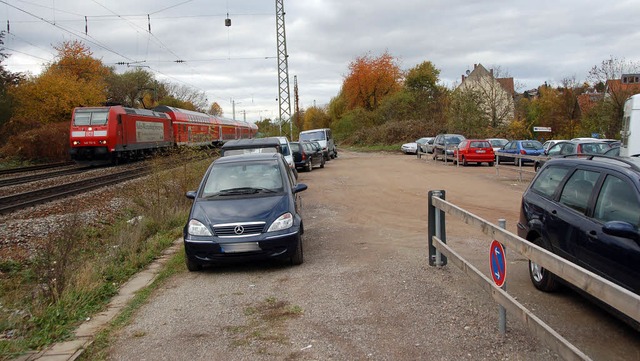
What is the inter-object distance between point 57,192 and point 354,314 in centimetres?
1407

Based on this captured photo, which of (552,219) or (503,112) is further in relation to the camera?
(503,112)

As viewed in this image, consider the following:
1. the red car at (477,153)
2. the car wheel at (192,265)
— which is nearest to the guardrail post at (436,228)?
the car wheel at (192,265)

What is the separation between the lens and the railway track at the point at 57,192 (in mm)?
13709

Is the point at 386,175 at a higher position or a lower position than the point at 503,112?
lower

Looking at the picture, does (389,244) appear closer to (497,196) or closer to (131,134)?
(497,196)

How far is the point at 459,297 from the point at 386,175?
1652cm

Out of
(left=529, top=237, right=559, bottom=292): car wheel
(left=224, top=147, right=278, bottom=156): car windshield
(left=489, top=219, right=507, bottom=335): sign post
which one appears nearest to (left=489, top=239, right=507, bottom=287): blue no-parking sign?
(left=489, top=219, right=507, bottom=335): sign post

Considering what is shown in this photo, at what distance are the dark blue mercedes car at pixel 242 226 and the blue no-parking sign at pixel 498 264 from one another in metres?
3.04

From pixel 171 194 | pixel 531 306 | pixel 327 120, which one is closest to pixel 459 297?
pixel 531 306

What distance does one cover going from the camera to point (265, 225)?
691cm

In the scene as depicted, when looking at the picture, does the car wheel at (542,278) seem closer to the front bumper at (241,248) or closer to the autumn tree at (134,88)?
the front bumper at (241,248)

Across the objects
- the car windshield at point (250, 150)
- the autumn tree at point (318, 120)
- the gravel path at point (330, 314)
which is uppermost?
the autumn tree at point (318, 120)

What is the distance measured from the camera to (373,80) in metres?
70.1

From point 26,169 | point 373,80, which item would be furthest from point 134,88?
point 26,169
